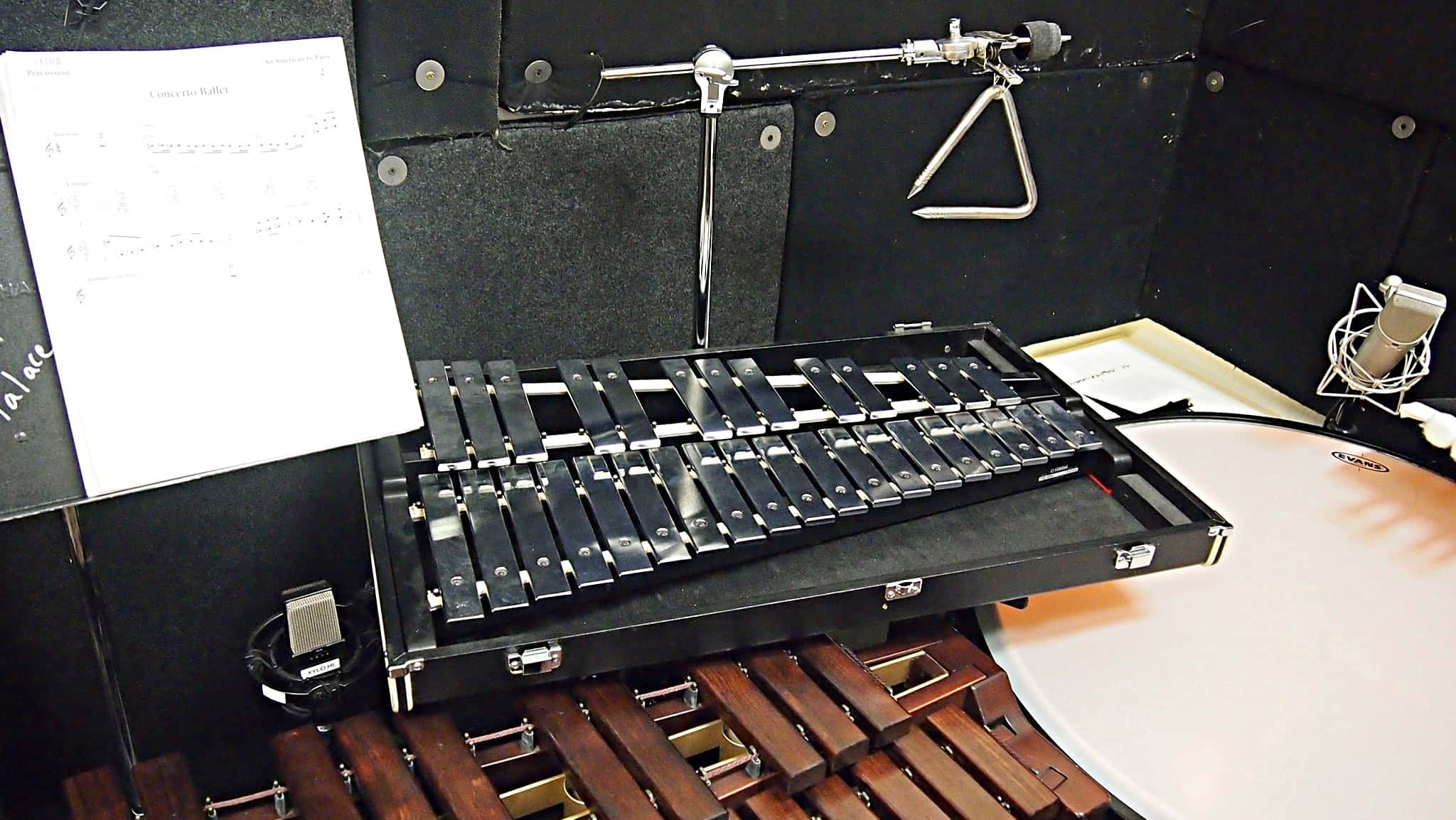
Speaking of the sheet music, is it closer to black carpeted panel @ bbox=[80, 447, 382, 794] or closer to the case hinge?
black carpeted panel @ bbox=[80, 447, 382, 794]

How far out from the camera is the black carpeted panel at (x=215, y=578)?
1176 millimetres

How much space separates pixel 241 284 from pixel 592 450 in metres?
0.33

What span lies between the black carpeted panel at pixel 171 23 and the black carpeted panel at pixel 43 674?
16.9 inches

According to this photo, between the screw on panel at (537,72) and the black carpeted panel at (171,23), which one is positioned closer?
the black carpeted panel at (171,23)

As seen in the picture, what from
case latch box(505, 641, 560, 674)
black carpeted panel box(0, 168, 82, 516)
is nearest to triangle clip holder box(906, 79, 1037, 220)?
case latch box(505, 641, 560, 674)

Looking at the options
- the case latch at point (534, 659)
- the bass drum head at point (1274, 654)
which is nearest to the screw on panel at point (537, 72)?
the case latch at point (534, 659)

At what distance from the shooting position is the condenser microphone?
145cm

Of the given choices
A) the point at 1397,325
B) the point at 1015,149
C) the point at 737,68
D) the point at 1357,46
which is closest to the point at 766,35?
the point at 737,68

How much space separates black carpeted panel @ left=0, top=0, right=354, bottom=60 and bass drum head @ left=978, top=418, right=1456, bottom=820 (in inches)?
32.4

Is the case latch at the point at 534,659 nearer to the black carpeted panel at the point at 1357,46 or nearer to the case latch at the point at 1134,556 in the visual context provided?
the case latch at the point at 1134,556

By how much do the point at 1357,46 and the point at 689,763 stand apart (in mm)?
1162

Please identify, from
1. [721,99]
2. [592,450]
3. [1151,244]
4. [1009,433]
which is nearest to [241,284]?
[592,450]

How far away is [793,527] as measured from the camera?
1.09 m

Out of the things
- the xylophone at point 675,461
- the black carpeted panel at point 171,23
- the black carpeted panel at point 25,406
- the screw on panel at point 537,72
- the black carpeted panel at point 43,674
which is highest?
the black carpeted panel at point 171,23
